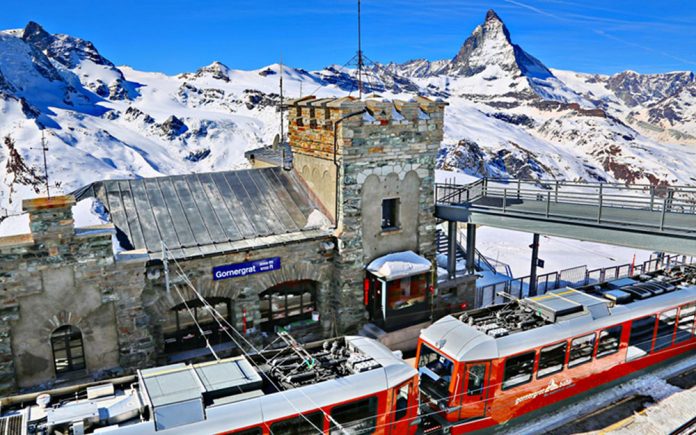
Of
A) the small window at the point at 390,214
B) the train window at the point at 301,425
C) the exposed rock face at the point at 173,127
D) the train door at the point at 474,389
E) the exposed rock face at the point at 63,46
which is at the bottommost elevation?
the train door at the point at 474,389

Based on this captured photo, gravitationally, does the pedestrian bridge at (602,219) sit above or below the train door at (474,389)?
above

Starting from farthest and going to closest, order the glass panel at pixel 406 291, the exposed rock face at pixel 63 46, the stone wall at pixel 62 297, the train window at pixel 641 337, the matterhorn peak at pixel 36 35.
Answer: the matterhorn peak at pixel 36 35, the exposed rock face at pixel 63 46, the glass panel at pixel 406 291, the train window at pixel 641 337, the stone wall at pixel 62 297

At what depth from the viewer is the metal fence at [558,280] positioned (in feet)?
78.0

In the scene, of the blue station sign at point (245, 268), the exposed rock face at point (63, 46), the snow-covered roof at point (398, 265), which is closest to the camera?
the blue station sign at point (245, 268)

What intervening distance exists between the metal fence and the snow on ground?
1.14m

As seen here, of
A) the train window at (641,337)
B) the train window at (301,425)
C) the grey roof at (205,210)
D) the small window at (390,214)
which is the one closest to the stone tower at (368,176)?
the small window at (390,214)

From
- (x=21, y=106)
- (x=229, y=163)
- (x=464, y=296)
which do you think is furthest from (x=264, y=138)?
(x=464, y=296)

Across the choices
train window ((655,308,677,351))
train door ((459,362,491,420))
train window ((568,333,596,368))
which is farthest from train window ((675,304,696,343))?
train door ((459,362,491,420))

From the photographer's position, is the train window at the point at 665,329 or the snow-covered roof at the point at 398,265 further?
the snow-covered roof at the point at 398,265

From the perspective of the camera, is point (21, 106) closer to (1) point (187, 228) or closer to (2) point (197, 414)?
(1) point (187, 228)

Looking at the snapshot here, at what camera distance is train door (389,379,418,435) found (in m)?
12.0

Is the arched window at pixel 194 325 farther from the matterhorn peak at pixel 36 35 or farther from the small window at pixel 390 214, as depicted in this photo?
the matterhorn peak at pixel 36 35

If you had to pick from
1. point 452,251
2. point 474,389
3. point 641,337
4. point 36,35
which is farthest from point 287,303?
point 36,35

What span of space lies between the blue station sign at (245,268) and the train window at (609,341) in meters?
10.4
